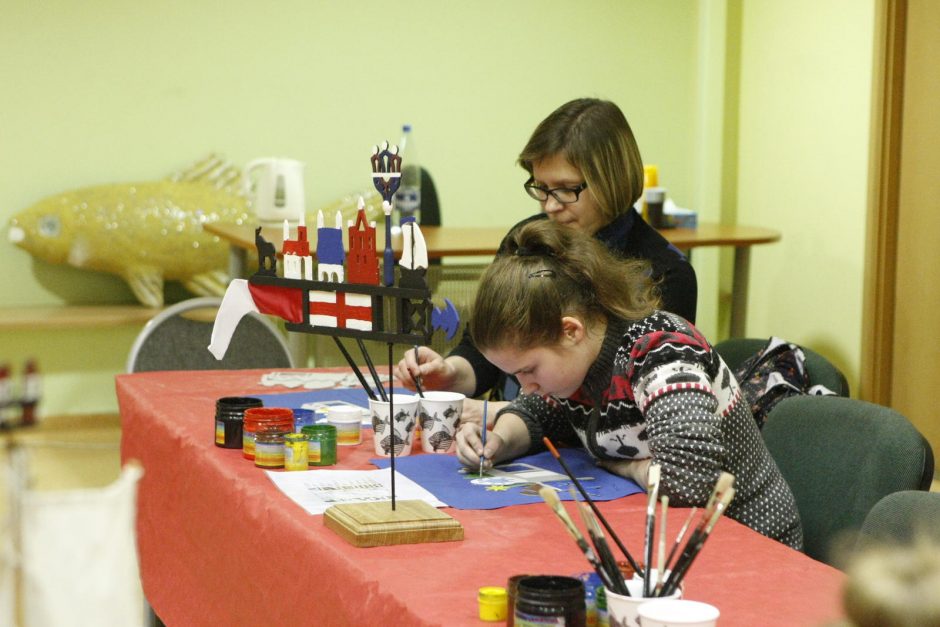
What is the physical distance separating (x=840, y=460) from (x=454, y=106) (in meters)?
3.65

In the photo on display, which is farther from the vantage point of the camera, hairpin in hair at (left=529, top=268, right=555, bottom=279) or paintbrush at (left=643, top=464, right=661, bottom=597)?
hairpin in hair at (left=529, top=268, right=555, bottom=279)

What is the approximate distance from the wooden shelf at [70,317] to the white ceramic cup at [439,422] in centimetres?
269

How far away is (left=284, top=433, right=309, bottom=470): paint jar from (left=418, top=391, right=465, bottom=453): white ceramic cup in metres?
0.22

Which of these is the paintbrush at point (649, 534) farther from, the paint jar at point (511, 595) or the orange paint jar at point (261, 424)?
the orange paint jar at point (261, 424)

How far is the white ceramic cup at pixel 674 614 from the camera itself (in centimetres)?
92

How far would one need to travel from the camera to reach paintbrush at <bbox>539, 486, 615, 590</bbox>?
0.94 metres

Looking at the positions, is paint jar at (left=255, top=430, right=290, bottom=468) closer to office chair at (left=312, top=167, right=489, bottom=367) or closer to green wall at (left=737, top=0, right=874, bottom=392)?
office chair at (left=312, top=167, right=489, bottom=367)

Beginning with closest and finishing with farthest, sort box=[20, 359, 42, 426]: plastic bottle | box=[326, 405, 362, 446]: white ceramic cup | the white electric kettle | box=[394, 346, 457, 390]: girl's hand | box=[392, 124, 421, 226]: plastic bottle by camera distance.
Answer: box=[20, 359, 42, 426]: plastic bottle, box=[326, 405, 362, 446]: white ceramic cup, box=[394, 346, 457, 390]: girl's hand, the white electric kettle, box=[392, 124, 421, 226]: plastic bottle

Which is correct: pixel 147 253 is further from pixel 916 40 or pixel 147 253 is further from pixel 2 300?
pixel 916 40

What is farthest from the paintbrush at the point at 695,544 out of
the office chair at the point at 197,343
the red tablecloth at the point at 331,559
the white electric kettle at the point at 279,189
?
the white electric kettle at the point at 279,189

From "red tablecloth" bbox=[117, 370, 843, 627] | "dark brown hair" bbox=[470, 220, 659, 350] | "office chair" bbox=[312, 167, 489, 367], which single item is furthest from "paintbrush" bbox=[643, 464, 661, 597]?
"office chair" bbox=[312, 167, 489, 367]

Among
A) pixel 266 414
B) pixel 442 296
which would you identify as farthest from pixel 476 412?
pixel 442 296

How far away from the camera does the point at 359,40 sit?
5.02m

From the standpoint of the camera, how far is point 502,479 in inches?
66.4
